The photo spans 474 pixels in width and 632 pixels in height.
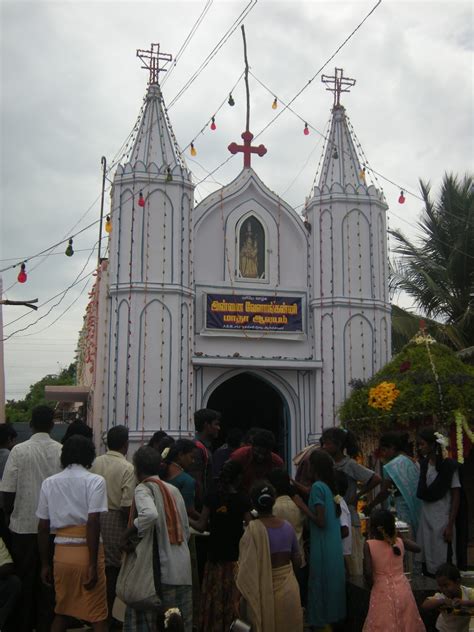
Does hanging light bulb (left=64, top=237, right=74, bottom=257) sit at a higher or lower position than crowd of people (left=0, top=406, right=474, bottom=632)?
higher

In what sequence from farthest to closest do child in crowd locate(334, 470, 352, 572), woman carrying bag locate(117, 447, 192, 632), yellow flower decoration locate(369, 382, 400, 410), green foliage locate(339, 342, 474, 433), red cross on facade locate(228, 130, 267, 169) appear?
1. red cross on facade locate(228, 130, 267, 169)
2. yellow flower decoration locate(369, 382, 400, 410)
3. green foliage locate(339, 342, 474, 433)
4. child in crowd locate(334, 470, 352, 572)
5. woman carrying bag locate(117, 447, 192, 632)


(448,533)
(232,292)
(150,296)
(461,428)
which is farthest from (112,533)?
(232,292)

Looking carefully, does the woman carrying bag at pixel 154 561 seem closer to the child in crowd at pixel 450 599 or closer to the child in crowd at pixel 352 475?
the child in crowd at pixel 450 599

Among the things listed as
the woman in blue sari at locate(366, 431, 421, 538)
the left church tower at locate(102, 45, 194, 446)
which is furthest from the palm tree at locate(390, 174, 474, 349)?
the woman in blue sari at locate(366, 431, 421, 538)

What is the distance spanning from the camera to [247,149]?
1616cm

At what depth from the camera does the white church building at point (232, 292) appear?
14359 millimetres

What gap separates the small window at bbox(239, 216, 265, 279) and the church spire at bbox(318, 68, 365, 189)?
1.69 m

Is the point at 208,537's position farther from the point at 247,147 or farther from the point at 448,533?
the point at 247,147

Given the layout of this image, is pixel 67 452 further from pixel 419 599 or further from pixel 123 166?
pixel 123 166

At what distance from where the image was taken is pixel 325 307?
15484mm

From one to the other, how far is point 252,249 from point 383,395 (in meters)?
4.42

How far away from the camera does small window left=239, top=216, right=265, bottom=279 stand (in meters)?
15.6

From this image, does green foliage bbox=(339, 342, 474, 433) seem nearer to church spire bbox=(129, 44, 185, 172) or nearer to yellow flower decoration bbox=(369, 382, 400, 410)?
yellow flower decoration bbox=(369, 382, 400, 410)

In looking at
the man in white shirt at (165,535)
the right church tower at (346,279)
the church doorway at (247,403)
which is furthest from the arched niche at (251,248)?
the man in white shirt at (165,535)
